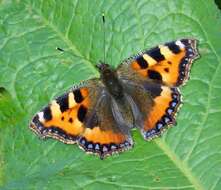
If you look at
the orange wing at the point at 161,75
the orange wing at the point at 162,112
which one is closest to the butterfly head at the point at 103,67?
the orange wing at the point at 161,75

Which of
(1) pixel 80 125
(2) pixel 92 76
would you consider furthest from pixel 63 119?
(2) pixel 92 76

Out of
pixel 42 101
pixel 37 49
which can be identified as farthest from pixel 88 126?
pixel 37 49

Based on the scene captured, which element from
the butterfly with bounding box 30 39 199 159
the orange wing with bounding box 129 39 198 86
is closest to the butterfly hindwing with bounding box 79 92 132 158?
the butterfly with bounding box 30 39 199 159

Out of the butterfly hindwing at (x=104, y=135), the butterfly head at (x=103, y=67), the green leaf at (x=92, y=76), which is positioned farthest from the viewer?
the butterfly head at (x=103, y=67)

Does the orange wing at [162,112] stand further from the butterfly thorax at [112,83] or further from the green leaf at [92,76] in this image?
the butterfly thorax at [112,83]

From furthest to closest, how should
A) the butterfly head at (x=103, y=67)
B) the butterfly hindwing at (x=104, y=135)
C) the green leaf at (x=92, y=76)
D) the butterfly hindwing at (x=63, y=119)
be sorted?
the butterfly head at (x=103, y=67)
the butterfly hindwing at (x=63, y=119)
the butterfly hindwing at (x=104, y=135)
the green leaf at (x=92, y=76)

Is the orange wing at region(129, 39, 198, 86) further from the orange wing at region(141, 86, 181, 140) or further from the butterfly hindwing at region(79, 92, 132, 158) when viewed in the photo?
the butterfly hindwing at region(79, 92, 132, 158)

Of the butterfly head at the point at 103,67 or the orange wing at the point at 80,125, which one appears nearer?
the orange wing at the point at 80,125

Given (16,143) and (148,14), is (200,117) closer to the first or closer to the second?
(148,14)
